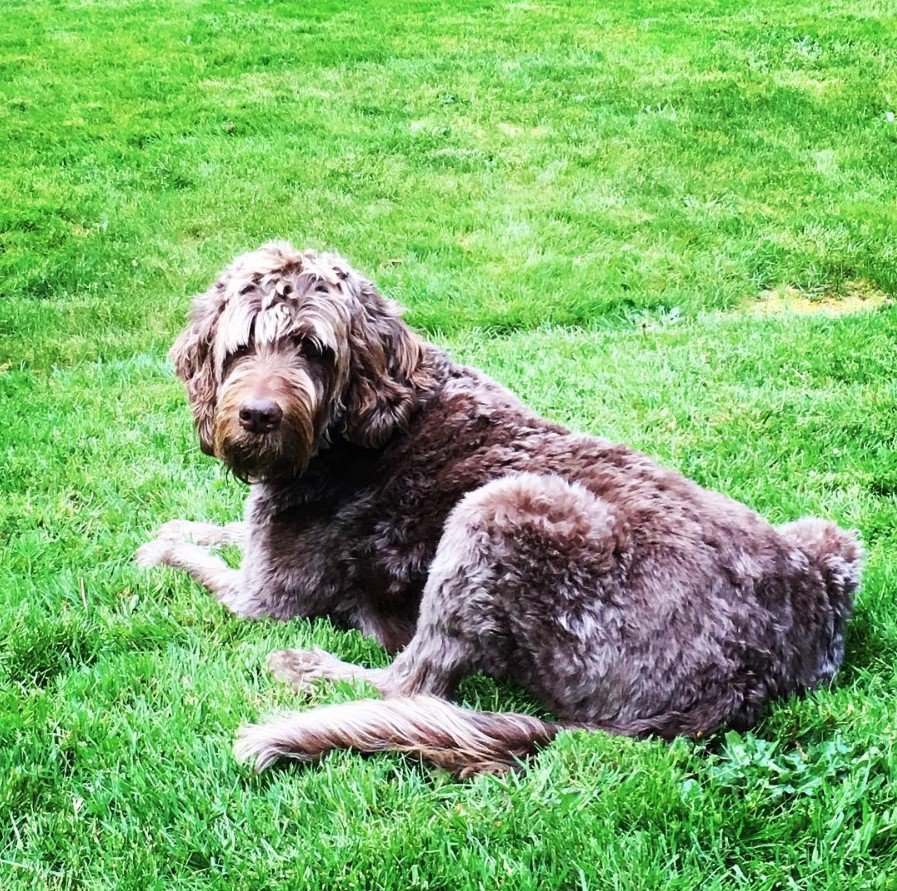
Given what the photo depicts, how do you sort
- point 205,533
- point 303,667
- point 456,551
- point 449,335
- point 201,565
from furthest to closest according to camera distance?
point 449,335, point 205,533, point 201,565, point 303,667, point 456,551

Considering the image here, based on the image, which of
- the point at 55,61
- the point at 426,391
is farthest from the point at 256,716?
the point at 55,61

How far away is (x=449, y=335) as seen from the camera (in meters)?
7.07

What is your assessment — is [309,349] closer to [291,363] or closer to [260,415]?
[291,363]

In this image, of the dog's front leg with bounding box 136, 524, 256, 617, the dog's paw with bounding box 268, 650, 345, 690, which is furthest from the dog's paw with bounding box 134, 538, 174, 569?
Result: the dog's paw with bounding box 268, 650, 345, 690

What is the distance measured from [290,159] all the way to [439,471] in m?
8.05

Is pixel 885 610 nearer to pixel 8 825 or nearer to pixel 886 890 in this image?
pixel 886 890

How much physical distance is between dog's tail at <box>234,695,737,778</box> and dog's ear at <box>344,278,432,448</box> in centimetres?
125

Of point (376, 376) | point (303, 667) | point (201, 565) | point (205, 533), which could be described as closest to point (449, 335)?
point (205, 533)

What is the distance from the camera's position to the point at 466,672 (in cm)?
330

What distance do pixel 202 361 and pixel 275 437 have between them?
0.65 metres

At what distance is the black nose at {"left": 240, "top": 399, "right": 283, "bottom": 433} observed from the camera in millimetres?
3529

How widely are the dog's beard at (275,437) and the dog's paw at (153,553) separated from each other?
81cm

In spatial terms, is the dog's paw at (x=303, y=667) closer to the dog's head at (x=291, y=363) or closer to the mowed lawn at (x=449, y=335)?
the mowed lawn at (x=449, y=335)

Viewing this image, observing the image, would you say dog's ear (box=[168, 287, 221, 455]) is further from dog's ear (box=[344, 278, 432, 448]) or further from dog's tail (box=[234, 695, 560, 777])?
dog's tail (box=[234, 695, 560, 777])
